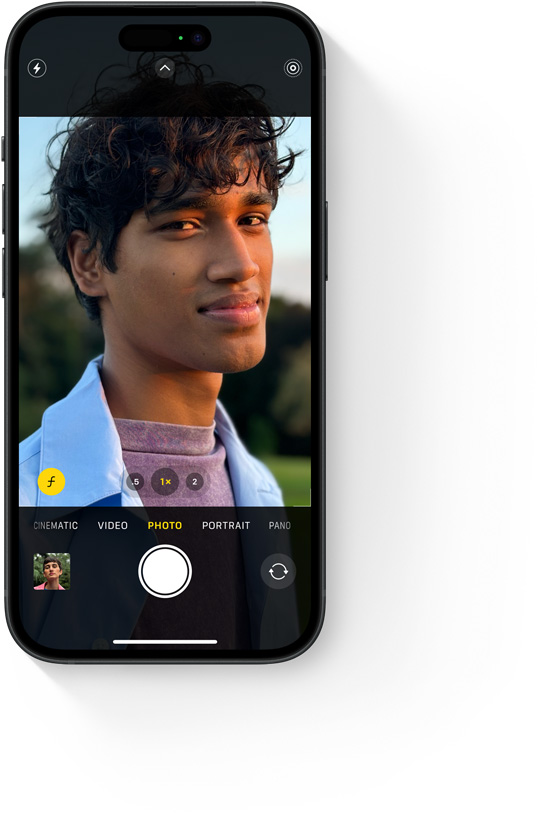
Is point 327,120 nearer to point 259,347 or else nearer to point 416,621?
point 259,347

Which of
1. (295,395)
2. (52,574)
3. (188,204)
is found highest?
(188,204)

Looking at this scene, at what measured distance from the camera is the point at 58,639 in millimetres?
482

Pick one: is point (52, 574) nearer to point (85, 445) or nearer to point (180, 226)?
point (85, 445)

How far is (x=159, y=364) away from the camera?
480 mm

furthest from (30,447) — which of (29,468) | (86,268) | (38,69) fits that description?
(38,69)

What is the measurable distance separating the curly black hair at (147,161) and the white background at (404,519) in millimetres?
52

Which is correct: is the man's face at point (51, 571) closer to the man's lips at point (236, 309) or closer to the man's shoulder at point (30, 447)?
the man's shoulder at point (30, 447)

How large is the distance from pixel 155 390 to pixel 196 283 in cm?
7

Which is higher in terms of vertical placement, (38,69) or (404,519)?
(38,69)

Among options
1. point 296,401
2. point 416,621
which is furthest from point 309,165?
point 416,621

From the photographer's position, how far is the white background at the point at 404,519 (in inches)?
19.0

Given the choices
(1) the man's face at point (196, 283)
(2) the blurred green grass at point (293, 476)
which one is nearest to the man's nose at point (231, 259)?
(1) the man's face at point (196, 283)

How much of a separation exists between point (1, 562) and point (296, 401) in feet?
0.68

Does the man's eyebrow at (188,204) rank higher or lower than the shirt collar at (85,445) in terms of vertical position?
higher
